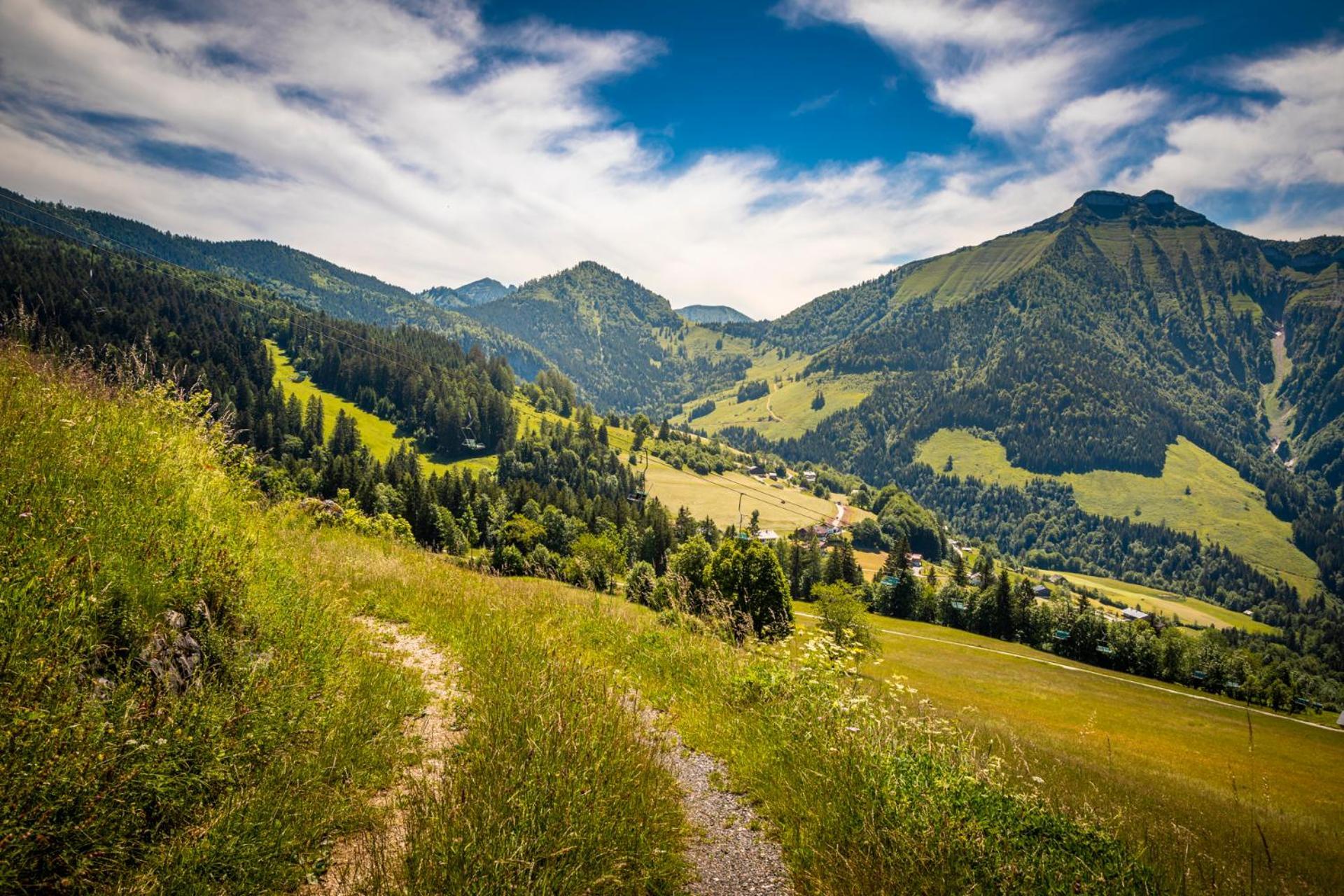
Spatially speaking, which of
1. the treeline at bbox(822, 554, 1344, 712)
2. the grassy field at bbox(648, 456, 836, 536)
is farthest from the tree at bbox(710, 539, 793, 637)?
the grassy field at bbox(648, 456, 836, 536)

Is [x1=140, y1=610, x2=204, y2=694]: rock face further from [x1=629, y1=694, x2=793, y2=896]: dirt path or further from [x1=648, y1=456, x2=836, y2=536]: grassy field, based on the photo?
[x1=648, y1=456, x2=836, y2=536]: grassy field

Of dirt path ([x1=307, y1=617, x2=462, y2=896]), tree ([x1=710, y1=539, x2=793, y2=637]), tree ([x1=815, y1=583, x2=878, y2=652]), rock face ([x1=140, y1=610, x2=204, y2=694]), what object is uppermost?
rock face ([x1=140, y1=610, x2=204, y2=694])

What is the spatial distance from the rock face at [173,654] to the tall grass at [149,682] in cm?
5

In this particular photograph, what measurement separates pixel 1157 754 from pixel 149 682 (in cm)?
5695

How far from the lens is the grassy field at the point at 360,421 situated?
15475 centimetres

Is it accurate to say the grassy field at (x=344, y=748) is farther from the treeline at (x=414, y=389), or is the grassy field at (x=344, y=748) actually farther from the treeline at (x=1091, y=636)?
the treeline at (x=414, y=389)

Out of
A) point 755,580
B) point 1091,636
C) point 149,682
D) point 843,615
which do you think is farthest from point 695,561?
point 149,682

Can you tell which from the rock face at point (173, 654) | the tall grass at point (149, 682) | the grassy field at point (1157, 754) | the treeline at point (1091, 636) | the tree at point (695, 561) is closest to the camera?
the tall grass at point (149, 682)

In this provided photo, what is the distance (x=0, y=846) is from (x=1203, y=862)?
9.97 m

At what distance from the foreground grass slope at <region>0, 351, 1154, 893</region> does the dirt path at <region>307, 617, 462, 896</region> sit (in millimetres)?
141

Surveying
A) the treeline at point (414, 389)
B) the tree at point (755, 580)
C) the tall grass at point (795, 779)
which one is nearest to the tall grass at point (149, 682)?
the tall grass at point (795, 779)

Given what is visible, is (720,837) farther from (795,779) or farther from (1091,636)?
(1091,636)

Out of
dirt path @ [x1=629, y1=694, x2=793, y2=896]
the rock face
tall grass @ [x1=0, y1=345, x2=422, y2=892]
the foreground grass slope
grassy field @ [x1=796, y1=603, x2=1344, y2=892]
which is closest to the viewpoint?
tall grass @ [x1=0, y1=345, x2=422, y2=892]

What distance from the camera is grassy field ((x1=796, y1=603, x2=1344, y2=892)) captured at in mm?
7156
